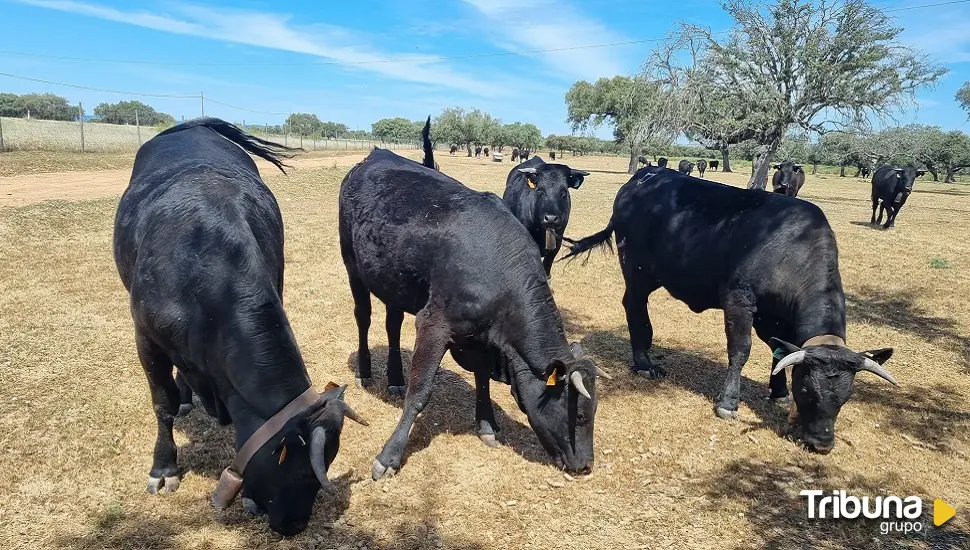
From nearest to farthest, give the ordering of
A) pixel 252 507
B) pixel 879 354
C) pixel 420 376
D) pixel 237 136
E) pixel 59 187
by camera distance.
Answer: pixel 252 507, pixel 420 376, pixel 879 354, pixel 237 136, pixel 59 187

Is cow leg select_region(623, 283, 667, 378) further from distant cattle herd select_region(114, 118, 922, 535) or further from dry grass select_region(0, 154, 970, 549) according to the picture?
dry grass select_region(0, 154, 970, 549)

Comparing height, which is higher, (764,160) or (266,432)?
(764,160)

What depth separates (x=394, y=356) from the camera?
5.70 metres

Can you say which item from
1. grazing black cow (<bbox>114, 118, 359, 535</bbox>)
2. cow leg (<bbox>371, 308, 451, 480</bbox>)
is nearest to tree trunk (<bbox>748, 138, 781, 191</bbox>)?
cow leg (<bbox>371, 308, 451, 480</bbox>)

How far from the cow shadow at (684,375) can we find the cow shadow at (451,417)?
4.19 feet

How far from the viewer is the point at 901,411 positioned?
225 inches

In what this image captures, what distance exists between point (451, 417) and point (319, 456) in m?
2.47

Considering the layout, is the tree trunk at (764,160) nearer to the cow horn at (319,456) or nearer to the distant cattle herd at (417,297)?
the distant cattle herd at (417,297)

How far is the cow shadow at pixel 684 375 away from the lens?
5.69 meters

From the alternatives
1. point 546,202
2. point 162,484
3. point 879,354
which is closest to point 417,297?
point 162,484

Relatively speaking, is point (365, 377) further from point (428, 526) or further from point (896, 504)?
point (896, 504)

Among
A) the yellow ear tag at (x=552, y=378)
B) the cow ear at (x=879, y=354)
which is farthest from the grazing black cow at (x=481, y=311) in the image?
the cow ear at (x=879, y=354)

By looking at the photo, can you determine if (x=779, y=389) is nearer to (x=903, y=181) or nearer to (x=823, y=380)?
(x=823, y=380)

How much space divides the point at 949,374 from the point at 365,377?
6.83 metres
